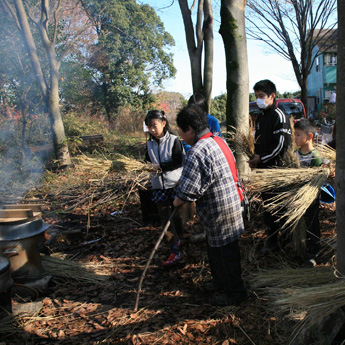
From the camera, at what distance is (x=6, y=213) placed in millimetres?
3969

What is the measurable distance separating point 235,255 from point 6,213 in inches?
111

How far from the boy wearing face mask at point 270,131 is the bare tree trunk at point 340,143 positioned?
1228 mm

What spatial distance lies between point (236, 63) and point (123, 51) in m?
19.0

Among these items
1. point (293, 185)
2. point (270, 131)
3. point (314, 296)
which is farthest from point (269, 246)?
point (314, 296)

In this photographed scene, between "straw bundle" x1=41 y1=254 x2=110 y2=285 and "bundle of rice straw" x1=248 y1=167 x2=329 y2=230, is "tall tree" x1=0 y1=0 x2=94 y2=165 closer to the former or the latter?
"straw bundle" x1=41 y1=254 x2=110 y2=285

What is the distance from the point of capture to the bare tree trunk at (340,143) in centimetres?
193

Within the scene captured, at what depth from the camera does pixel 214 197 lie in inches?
110

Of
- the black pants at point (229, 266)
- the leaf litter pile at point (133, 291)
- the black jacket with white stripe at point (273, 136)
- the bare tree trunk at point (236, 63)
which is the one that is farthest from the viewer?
the bare tree trunk at point (236, 63)

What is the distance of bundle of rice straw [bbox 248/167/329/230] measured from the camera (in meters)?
2.79

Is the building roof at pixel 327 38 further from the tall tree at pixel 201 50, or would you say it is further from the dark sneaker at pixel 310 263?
the dark sneaker at pixel 310 263

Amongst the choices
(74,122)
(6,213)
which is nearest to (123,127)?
(74,122)

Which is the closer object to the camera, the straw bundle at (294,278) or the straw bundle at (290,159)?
the straw bundle at (294,278)

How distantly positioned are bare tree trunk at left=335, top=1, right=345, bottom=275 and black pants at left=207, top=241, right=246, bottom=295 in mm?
934

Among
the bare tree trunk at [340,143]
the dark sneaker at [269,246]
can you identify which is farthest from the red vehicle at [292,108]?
the bare tree trunk at [340,143]
